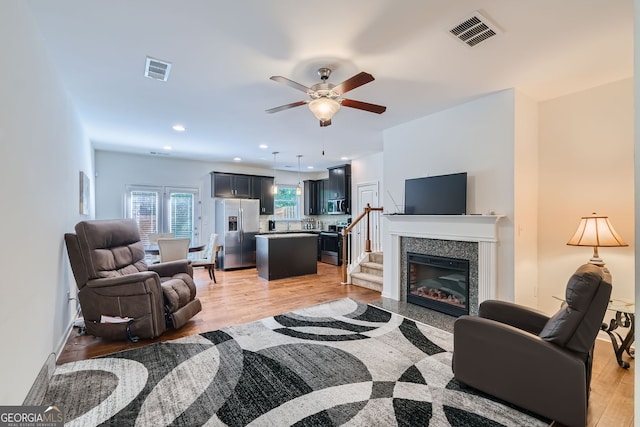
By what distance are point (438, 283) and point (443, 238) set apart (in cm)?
75

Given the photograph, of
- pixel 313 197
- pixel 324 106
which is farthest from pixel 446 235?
pixel 313 197

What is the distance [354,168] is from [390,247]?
3.44 meters

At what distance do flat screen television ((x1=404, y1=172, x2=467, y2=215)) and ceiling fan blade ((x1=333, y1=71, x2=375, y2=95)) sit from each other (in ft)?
6.75

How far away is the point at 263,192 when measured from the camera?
314 inches

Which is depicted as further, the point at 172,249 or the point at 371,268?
the point at 371,268

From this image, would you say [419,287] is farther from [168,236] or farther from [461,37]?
[168,236]

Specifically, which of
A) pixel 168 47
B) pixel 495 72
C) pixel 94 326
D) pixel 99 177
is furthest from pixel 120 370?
pixel 99 177

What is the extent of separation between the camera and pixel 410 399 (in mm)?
2070

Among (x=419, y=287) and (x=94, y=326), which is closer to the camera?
(x=94, y=326)

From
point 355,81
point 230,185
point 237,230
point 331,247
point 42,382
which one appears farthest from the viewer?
point 331,247

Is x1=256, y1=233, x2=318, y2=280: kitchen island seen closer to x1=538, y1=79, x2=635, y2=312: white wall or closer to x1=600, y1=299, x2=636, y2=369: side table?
x1=538, y1=79, x2=635, y2=312: white wall

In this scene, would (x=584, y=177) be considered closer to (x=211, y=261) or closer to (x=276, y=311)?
(x=276, y=311)

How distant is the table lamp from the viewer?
2793 mm

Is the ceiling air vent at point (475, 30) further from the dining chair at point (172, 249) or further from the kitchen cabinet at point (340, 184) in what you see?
the kitchen cabinet at point (340, 184)
